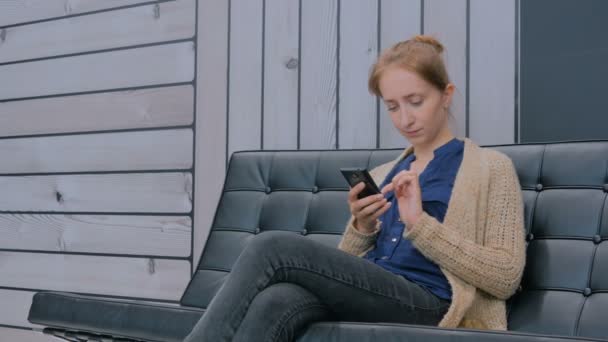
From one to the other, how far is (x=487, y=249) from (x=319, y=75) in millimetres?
1105

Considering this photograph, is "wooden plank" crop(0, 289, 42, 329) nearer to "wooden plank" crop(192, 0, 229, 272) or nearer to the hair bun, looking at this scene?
"wooden plank" crop(192, 0, 229, 272)

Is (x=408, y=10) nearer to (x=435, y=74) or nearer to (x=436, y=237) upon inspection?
(x=435, y=74)

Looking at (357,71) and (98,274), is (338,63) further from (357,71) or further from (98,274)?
(98,274)

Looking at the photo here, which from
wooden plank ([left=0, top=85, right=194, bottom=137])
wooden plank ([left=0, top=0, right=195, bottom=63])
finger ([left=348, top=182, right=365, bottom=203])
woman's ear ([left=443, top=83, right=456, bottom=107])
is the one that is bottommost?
finger ([left=348, top=182, right=365, bottom=203])

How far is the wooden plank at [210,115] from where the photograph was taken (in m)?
2.70

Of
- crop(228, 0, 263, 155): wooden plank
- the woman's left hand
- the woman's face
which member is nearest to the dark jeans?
the woman's left hand

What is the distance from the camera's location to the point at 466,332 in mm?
1190

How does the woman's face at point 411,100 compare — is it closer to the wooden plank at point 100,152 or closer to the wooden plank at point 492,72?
the wooden plank at point 492,72

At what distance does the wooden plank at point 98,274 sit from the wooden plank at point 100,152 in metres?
0.37

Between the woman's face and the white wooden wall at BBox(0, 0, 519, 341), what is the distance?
1.64 feet

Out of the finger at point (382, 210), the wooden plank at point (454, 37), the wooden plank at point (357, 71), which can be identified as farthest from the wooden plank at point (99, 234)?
Answer: the finger at point (382, 210)

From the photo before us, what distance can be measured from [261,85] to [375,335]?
1508 millimetres

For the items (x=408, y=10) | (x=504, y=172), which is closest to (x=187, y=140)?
(x=408, y=10)

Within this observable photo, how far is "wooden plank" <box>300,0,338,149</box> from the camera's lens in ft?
8.14
